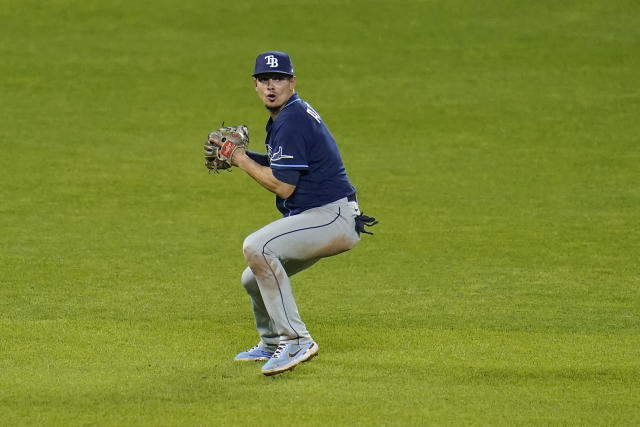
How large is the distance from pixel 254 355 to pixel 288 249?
87 centimetres

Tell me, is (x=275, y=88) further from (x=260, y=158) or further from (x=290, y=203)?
(x=290, y=203)

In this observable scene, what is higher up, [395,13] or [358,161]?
[395,13]

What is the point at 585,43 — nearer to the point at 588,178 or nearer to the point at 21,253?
the point at 588,178

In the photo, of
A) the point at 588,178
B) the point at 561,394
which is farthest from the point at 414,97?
the point at 561,394

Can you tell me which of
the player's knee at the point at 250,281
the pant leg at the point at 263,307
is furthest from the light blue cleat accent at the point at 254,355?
the player's knee at the point at 250,281

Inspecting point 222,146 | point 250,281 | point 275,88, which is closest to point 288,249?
point 250,281

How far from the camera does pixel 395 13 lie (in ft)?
79.6

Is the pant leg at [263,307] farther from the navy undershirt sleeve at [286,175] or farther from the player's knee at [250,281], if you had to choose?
the navy undershirt sleeve at [286,175]

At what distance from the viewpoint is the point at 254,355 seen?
25.5 feet

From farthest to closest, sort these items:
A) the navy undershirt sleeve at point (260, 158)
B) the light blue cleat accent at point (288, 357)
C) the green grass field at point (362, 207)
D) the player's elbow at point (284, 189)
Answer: the navy undershirt sleeve at point (260, 158) → the player's elbow at point (284, 189) → the light blue cleat accent at point (288, 357) → the green grass field at point (362, 207)

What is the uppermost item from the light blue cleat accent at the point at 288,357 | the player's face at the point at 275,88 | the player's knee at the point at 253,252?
the player's face at the point at 275,88

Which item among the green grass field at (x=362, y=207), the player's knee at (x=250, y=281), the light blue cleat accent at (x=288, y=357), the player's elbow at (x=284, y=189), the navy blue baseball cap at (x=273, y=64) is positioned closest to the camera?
the green grass field at (x=362, y=207)

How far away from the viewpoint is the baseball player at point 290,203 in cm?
734

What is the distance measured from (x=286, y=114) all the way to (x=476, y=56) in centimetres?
1498
